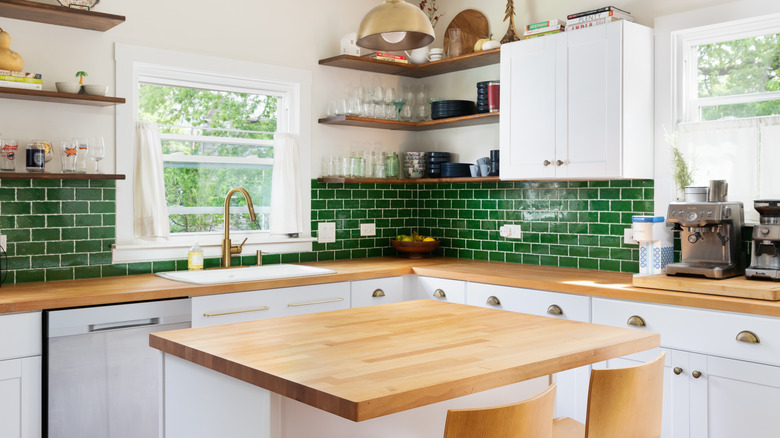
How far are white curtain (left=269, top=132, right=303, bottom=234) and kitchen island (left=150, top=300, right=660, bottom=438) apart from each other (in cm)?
211

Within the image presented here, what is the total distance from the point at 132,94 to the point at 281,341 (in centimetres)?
242

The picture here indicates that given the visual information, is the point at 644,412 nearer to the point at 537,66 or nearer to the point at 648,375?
the point at 648,375

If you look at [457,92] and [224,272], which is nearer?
[224,272]

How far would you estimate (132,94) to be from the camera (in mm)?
3932

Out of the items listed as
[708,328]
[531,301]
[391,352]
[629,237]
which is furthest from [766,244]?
[391,352]

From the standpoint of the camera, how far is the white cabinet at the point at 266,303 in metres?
3.49

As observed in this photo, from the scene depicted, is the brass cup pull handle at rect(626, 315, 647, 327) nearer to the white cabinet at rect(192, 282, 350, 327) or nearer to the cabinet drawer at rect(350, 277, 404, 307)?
the cabinet drawer at rect(350, 277, 404, 307)

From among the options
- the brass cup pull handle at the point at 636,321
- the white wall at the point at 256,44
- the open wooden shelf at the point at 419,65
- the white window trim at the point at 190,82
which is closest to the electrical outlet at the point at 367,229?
the white window trim at the point at 190,82

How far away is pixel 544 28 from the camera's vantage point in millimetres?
4098

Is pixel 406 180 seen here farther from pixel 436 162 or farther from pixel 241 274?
pixel 241 274

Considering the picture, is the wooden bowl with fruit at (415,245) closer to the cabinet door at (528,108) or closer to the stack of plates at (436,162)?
the stack of plates at (436,162)

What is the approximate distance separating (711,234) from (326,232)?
247 cm

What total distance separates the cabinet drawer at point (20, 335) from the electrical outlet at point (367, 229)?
97.2 inches

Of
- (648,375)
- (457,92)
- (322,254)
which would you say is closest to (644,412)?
(648,375)
